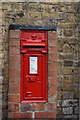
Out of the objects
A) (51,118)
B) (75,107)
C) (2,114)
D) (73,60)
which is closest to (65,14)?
(73,60)

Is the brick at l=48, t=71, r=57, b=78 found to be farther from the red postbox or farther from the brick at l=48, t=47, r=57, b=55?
the brick at l=48, t=47, r=57, b=55

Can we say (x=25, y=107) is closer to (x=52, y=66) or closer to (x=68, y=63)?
(x=52, y=66)

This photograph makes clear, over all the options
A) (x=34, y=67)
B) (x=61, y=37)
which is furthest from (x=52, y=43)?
(x=34, y=67)

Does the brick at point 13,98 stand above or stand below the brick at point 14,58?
below

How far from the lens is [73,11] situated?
346 cm

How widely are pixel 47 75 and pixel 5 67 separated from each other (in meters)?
0.95

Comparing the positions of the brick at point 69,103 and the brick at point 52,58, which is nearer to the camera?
the brick at point 52,58

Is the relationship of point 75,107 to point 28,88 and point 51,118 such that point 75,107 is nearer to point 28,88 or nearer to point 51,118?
point 51,118

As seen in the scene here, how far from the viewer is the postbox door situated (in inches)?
129

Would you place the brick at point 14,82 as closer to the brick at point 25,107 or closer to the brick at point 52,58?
the brick at point 25,107

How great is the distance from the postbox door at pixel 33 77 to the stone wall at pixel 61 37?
426 millimetres

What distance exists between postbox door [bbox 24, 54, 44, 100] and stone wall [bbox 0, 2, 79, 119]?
0.43 m

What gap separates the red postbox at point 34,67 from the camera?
327cm

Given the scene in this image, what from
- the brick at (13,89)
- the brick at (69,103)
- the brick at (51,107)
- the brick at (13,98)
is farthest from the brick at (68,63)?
the brick at (13,98)
